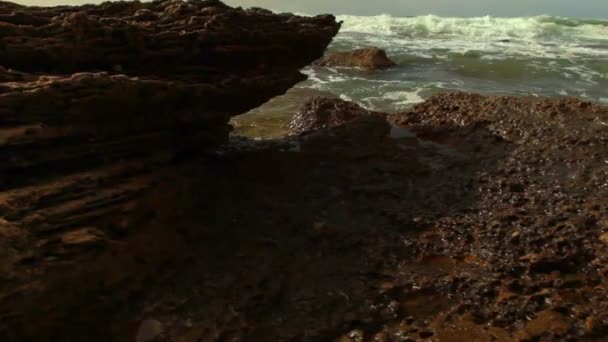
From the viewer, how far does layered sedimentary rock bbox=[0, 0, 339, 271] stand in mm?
3209

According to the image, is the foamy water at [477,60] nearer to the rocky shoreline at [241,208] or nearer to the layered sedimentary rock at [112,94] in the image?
the rocky shoreline at [241,208]

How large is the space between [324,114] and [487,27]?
25.7 m

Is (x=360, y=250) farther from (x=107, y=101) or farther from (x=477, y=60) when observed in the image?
→ (x=477, y=60)

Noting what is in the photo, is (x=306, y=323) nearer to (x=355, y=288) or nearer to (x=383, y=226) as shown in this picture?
(x=355, y=288)

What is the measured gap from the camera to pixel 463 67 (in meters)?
16.6

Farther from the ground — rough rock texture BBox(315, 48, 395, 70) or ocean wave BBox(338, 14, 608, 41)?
ocean wave BBox(338, 14, 608, 41)

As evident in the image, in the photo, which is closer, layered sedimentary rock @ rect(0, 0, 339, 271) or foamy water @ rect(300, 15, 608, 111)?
layered sedimentary rock @ rect(0, 0, 339, 271)

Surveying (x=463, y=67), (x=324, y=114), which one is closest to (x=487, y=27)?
(x=463, y=67)

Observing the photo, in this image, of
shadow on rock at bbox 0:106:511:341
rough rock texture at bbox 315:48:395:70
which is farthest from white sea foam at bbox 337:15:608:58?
shadow on rock at bbox 0:106:511:341

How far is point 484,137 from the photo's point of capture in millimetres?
→ 5051

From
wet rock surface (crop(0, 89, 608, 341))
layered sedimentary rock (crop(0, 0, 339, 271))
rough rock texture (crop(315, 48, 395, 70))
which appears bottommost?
wet rock surface (crop(0, 89, 608, 341))

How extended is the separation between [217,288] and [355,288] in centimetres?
82

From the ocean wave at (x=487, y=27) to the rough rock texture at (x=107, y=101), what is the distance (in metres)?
23.1

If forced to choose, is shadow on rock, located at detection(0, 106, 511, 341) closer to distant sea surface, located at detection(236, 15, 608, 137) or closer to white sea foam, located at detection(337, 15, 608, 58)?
distant sea surface, located at detection(236, 15, 608, 137)
